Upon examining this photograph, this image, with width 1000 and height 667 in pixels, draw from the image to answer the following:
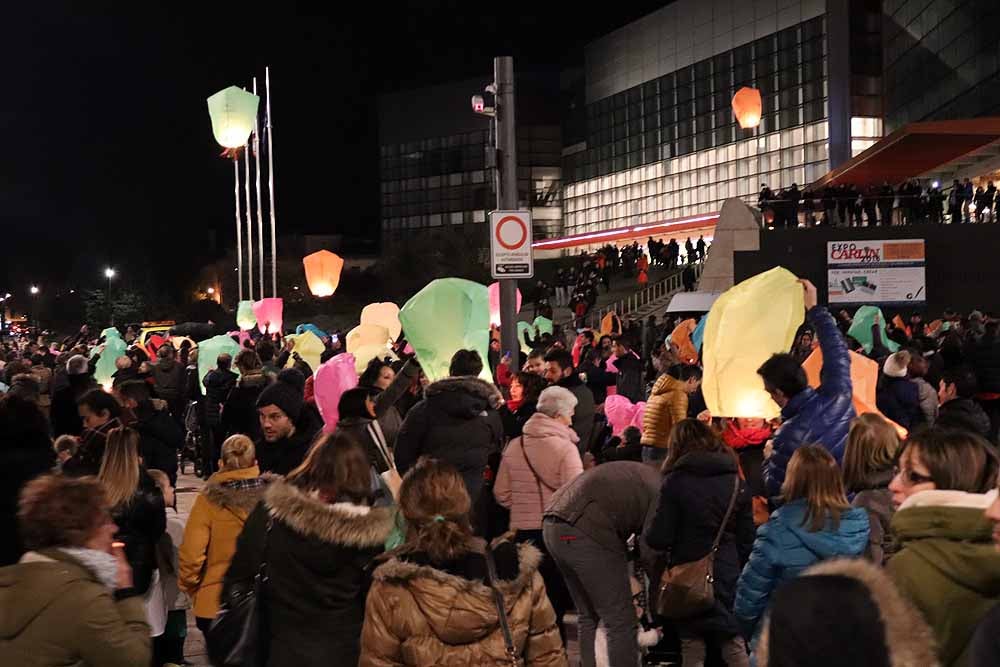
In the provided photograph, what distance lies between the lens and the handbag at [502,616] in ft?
13.8

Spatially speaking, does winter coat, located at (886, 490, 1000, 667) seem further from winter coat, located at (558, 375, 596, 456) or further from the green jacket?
winter coat, located at (558, 375, 596, 456)

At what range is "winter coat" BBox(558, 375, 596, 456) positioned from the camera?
9250mm

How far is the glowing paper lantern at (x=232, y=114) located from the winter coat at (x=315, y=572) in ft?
92.4

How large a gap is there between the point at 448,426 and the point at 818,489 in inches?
123

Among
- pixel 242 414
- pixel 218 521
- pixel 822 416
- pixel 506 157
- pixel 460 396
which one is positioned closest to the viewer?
pixel 218 521

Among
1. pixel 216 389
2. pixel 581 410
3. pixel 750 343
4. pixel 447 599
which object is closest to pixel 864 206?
pixel 216 389

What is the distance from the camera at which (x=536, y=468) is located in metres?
7.40

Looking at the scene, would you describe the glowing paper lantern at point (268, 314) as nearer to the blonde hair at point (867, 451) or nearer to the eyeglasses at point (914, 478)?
the blonde hair at point (867, 451)

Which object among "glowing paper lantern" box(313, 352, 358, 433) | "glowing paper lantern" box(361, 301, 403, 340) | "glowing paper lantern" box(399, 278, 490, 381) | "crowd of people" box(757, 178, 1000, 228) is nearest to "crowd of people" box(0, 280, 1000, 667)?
"glowing paper lantern" box(313, 352, 358, 433)

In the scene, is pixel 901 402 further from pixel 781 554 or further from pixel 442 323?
pixel 781 554

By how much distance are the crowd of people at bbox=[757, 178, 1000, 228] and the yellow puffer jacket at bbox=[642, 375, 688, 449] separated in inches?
968

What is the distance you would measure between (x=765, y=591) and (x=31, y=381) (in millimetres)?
7468

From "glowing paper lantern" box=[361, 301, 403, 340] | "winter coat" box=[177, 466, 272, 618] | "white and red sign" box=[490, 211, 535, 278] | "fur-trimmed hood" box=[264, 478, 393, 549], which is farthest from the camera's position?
"glowing paper lantern" box=[361, 301, 403, 340]

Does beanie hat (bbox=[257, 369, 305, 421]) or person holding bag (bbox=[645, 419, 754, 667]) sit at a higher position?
beanie hat (bbox=[257, 369, 305, 421])
